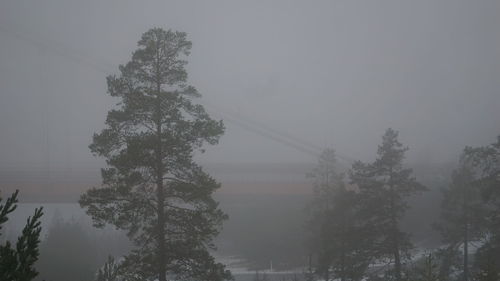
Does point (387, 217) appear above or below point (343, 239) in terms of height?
above

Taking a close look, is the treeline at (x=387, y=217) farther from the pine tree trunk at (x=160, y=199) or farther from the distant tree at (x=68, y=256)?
the distant tree at (x=68, y=256)

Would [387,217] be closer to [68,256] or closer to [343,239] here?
[343,239]

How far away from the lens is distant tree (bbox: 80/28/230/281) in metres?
10.5

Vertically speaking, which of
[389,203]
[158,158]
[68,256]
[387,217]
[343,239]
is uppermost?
[158,158]

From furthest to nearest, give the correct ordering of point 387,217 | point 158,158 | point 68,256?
point 68,256 < point 387,217 < point 158,158

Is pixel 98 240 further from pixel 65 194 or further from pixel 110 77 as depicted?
pixel 110 77

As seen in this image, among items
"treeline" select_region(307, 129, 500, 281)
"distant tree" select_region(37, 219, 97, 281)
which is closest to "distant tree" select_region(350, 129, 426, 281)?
"treeline" select_region(307, 129, 500, 281)

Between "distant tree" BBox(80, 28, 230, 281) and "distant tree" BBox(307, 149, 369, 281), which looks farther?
"distant tree" BBox(307, 149, 369, 281)

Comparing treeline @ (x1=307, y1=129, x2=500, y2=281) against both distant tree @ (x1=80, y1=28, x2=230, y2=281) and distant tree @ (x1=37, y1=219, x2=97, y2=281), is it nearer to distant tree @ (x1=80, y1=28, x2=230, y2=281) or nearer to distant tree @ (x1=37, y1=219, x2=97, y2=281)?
distant tree @ (x1=80, y1=28, x2=230, y2=281)

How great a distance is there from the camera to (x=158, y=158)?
1072 centimetres

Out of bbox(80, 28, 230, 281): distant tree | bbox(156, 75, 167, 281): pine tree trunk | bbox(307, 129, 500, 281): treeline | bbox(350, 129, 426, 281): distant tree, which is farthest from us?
bbox(350, 129, 426, 281): distant tree

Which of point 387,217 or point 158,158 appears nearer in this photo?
point 158,158

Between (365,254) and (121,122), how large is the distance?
12.1 metres

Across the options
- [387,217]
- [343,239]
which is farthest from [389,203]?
[343,239]
